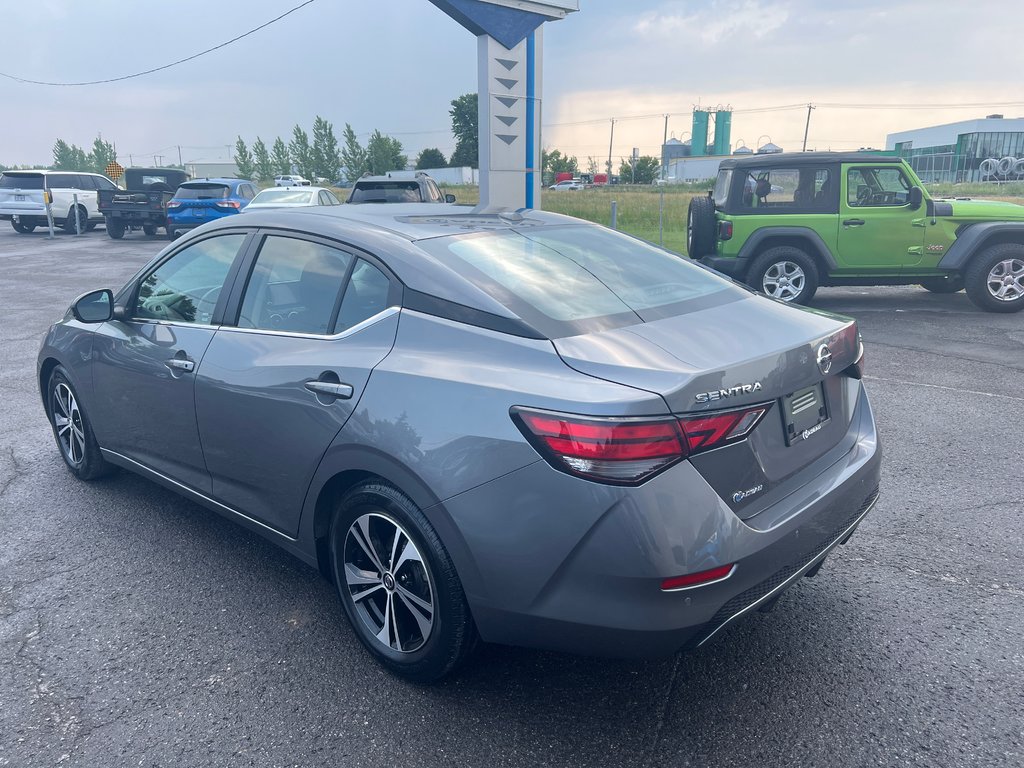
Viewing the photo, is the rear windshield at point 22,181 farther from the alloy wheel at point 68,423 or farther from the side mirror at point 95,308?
the side mirror at point 95,308

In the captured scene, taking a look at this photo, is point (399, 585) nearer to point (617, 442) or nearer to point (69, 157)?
point (617, 442)

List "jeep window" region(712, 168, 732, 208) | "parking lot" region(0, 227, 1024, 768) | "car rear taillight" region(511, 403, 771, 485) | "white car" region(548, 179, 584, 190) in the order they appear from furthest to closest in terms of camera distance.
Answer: "white car" region(548, 179, 584, 190) < "jeep window" region(712, 168, 732, 208) < "parking lot" region(0, 227, 1024, 768) < "car rear taillight" region(511, 403, 771, 485)

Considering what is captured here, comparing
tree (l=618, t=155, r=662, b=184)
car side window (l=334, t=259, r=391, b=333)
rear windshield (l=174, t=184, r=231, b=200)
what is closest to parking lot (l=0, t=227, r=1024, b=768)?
car side window (l=334, t=259, r=391, b=333)

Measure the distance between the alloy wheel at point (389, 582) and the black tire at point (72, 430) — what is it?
7.58 feet

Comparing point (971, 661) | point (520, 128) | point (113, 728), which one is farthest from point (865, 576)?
point (520, 128)

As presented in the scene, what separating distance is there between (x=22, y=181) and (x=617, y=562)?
2636cm

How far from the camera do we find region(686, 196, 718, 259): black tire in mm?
10500

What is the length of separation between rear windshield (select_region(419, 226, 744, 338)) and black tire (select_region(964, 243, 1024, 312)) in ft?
26.3

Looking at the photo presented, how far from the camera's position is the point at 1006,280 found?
9.80m

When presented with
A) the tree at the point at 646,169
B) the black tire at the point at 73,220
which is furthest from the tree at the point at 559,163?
the black tire at the point at 73,220

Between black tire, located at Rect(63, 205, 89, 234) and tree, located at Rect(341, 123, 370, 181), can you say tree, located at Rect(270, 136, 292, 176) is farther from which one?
black tire, located at Rect(63, 205, 89, 234)

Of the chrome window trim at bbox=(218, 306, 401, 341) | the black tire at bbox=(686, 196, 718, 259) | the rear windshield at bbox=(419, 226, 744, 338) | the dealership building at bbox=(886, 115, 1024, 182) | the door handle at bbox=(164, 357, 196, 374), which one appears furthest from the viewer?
the dealership building at bbox=(886, 115, 1024, 182)

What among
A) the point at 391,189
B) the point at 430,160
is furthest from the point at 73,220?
the point at 430,160

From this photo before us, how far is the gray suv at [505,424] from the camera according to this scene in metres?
2.19
